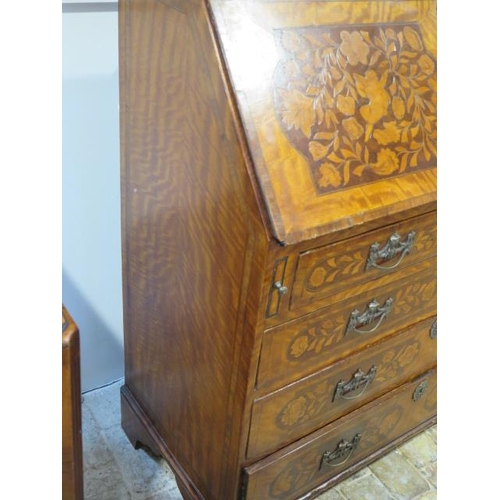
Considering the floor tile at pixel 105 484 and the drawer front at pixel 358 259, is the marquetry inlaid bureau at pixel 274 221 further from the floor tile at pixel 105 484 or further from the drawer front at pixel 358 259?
the floor tile at pixel 105 484

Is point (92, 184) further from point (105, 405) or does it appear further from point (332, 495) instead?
point (332, 495)

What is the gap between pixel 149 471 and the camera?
4.95ft

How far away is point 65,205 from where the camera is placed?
135 centimetres

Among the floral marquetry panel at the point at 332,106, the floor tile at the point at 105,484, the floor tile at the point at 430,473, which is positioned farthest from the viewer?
the floor tile at the point at 430,473

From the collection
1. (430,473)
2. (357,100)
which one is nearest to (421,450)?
(430,473)

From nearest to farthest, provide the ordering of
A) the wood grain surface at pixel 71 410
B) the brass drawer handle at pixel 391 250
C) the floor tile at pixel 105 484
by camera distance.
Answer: the wood grain surface at pixel 71 410
the brass drawer handle at pixel 391 250
the floor tile at pixel 105 484

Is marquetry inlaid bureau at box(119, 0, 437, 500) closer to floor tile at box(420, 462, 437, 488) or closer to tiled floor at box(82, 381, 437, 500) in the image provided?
tiled floor at box(82, 381, 437, 500)

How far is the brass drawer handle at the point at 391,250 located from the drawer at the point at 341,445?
44 centimetres

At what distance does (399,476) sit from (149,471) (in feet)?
2.22

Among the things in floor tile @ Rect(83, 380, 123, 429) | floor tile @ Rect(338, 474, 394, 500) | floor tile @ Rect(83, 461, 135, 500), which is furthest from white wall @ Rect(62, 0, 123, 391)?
floor tile @ Rect(338, 474, 394, 500)

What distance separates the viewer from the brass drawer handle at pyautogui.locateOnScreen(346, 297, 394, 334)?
1.09 meters

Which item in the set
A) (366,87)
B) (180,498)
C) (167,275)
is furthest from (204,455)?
(366,87)

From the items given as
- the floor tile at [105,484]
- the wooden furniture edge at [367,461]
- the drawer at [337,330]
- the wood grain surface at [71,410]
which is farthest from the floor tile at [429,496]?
the wood grain surface at [71,410]

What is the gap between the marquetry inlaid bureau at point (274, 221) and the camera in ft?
2.74
